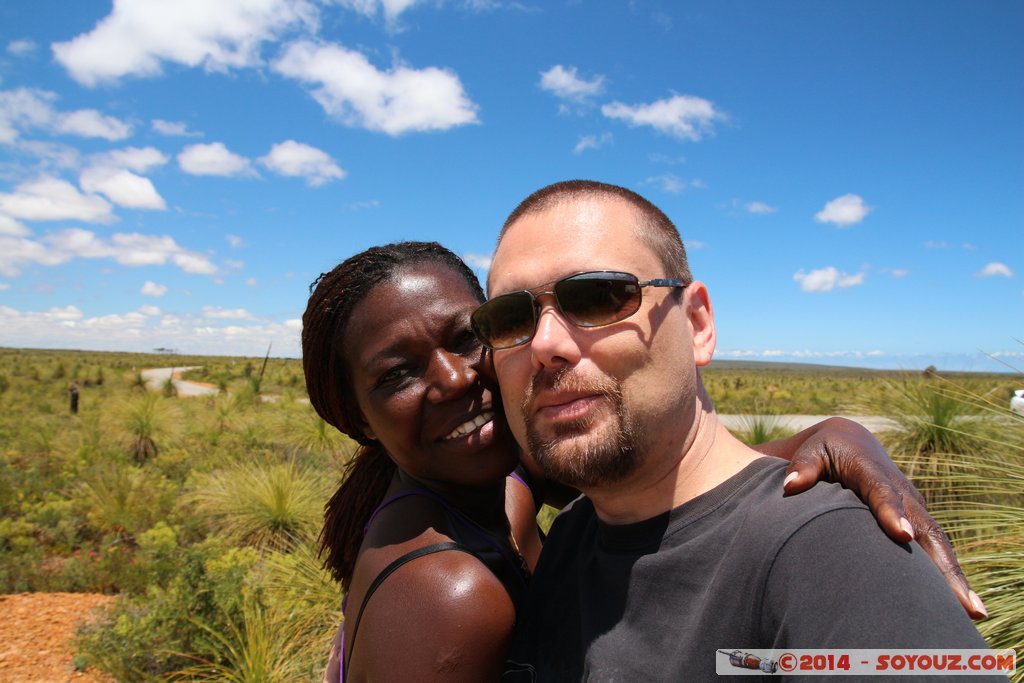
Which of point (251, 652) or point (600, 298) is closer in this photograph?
point (600, 298)

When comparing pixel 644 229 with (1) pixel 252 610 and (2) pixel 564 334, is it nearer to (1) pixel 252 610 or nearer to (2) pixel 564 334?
(2) pixel 564 334

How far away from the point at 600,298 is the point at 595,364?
0.17m

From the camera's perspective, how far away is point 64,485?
1088 cm

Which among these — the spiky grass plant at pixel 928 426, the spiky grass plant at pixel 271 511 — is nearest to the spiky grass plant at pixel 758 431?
the spiky grass plant at pixel 928 426

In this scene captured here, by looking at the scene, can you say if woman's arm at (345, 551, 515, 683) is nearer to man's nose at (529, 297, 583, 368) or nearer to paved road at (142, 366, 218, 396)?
man's nose at (529, 297, 583, 368)

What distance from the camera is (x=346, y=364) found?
2.17 meters

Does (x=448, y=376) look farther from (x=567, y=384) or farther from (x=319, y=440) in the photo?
(x=319, y=440)

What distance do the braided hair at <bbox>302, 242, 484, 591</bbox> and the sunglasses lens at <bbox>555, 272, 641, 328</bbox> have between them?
70cm

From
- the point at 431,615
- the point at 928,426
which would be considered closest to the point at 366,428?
the point at 431,615

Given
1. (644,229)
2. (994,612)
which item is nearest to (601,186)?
(644,229)

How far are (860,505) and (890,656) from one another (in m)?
0.32

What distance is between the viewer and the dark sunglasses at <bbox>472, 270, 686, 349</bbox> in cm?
163

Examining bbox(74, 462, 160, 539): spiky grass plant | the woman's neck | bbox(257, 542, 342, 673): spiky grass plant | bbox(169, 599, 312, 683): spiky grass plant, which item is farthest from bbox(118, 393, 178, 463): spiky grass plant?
the woman's neck

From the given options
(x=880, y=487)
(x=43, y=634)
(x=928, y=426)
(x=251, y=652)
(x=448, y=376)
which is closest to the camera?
(x=880, y=487)
